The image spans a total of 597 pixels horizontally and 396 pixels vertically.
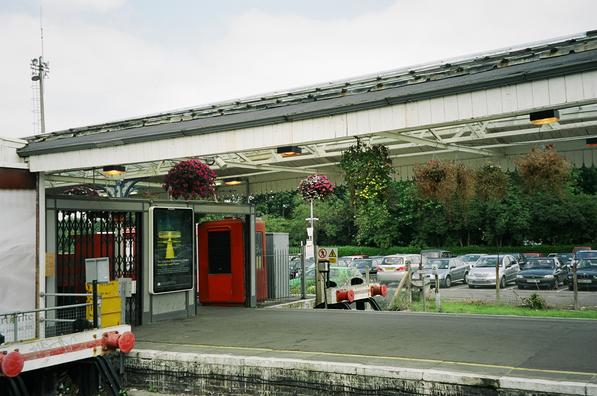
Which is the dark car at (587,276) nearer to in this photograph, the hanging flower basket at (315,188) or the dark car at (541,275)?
the dark car at (541,275)

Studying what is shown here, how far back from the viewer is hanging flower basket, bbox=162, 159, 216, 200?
41.5 ft

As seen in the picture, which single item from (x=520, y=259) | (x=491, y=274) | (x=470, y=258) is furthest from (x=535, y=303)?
(x=520, y=259)

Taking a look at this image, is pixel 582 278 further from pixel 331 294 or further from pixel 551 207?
pixel 551 207

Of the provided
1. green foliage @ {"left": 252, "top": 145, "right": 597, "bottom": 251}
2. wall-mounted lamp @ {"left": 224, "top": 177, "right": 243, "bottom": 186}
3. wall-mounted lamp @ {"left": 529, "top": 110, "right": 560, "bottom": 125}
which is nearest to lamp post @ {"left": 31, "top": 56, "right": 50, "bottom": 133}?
green foliage @ {"left": 252, "top": 145, "right": 597, "bottom": 251}

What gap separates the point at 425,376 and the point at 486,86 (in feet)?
12.2

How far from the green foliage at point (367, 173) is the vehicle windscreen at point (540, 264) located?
18.8 meters

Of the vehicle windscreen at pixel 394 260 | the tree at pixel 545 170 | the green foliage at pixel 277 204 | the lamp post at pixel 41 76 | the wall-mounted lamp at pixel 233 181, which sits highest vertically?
the lamp post at pixel 41 76

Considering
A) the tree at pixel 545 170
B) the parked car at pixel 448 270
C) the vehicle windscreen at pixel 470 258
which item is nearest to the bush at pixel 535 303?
the tree at pixel 545 170

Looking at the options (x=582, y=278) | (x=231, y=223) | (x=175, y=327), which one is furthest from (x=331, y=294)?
(x=582, y=278)

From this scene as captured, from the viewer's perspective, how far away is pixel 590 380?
6434mm

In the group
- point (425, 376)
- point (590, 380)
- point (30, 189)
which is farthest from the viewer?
point (30, 189)

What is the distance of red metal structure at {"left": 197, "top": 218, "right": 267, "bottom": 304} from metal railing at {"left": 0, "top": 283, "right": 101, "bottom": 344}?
199 inches

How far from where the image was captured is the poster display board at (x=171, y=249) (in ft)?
42.5

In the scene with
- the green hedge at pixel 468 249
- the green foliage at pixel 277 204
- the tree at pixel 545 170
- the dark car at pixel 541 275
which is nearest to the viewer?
the tree at pixel 545 170
